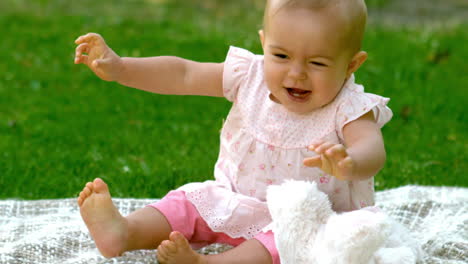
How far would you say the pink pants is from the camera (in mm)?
2422

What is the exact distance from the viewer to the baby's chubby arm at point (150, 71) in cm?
231

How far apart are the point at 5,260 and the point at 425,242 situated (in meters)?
1.40

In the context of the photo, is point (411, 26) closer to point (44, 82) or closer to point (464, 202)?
point (44, 82)

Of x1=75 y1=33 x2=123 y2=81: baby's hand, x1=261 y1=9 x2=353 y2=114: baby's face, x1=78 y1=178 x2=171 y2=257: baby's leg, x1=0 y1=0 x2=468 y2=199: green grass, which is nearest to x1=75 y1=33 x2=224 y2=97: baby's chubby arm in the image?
x1=75 y1=33 x2=123 y2=81: baby's hand

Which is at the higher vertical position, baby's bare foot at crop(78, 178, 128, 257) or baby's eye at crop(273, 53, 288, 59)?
baby's eye at crop(273, 53, 288, 59)

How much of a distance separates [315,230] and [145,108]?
7.63 feet

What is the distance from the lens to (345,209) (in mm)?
2381

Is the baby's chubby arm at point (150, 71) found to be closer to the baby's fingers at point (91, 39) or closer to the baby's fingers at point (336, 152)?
the baby's fingers at point (91, 39)

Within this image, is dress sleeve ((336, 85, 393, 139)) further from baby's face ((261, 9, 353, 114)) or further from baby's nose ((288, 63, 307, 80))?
baby's nose ((288, 63, 307, 80))

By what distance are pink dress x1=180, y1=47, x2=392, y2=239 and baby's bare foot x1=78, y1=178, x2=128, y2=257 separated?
293 mm

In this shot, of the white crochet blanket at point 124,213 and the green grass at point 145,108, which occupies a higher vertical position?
the green grass at point 145,108

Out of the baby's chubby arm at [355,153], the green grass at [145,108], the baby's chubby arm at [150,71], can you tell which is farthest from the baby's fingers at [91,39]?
the green grass at [145,108]

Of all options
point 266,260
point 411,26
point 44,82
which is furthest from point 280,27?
point 411,26

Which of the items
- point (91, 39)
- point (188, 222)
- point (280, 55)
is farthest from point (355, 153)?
point (91, 39)
